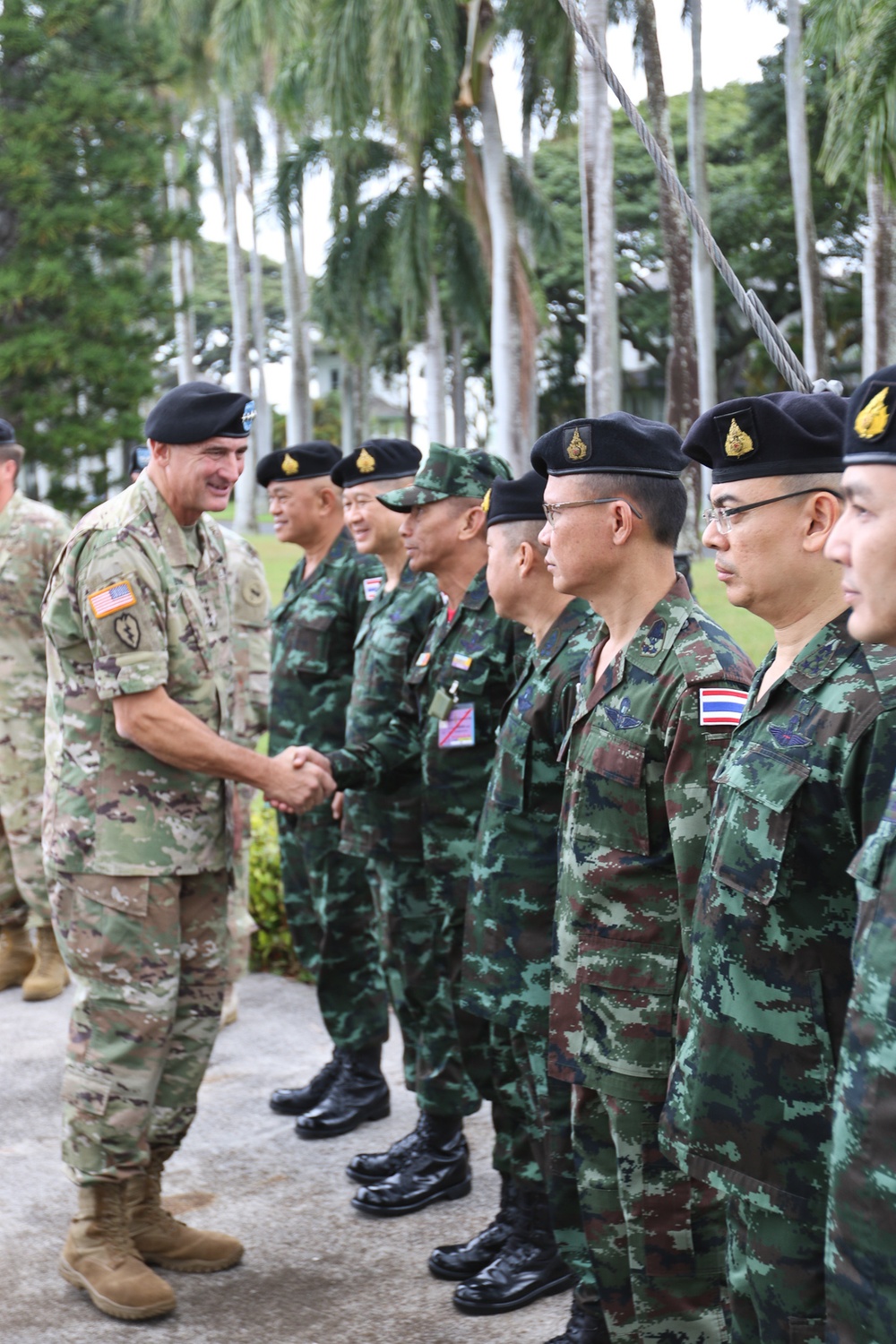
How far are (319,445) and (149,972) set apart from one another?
2.52 m

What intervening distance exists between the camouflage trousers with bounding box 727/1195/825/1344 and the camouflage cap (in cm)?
233

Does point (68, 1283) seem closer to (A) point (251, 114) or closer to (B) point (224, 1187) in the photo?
(B) point (224, 1187)

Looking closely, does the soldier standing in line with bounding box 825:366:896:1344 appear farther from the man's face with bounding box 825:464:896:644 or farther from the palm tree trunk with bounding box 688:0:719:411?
the palm tree trunk with bounding box 688:0:719:411

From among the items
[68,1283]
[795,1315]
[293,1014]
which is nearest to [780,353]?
[795,1315]

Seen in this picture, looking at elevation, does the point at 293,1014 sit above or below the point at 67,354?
below

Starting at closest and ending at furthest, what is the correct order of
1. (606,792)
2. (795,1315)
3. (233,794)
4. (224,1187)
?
(795,1315)
(606,792)
(233,794)
(224,1187)

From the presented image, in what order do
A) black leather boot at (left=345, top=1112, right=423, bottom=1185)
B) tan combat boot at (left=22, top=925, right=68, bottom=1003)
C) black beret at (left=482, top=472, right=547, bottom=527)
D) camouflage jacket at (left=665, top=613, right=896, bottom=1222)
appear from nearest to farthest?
camouflage jacket at (left=665, top=613, right=896, bottom=1222)
black beret at (left=482, top=472, right=547, bottom=527)
black leather boot at (left=345, top=1112, right=423, bottom=1185)
tan combat boot at (left=22, top=925, right=68, bottom=1003)

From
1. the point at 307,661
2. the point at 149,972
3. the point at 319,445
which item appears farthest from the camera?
the point at 319,445

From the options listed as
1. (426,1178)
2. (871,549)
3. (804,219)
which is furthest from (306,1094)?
(804,219)

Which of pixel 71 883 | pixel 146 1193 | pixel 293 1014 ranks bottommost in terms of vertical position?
pixel 293 1014

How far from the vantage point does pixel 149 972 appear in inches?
140

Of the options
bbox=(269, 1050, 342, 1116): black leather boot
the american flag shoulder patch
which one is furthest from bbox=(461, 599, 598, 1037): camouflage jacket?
bbox=(269, 1050, 342, 1116): black leather boot

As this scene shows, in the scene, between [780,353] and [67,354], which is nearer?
[780,353]

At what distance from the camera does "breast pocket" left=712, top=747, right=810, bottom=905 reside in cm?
206
